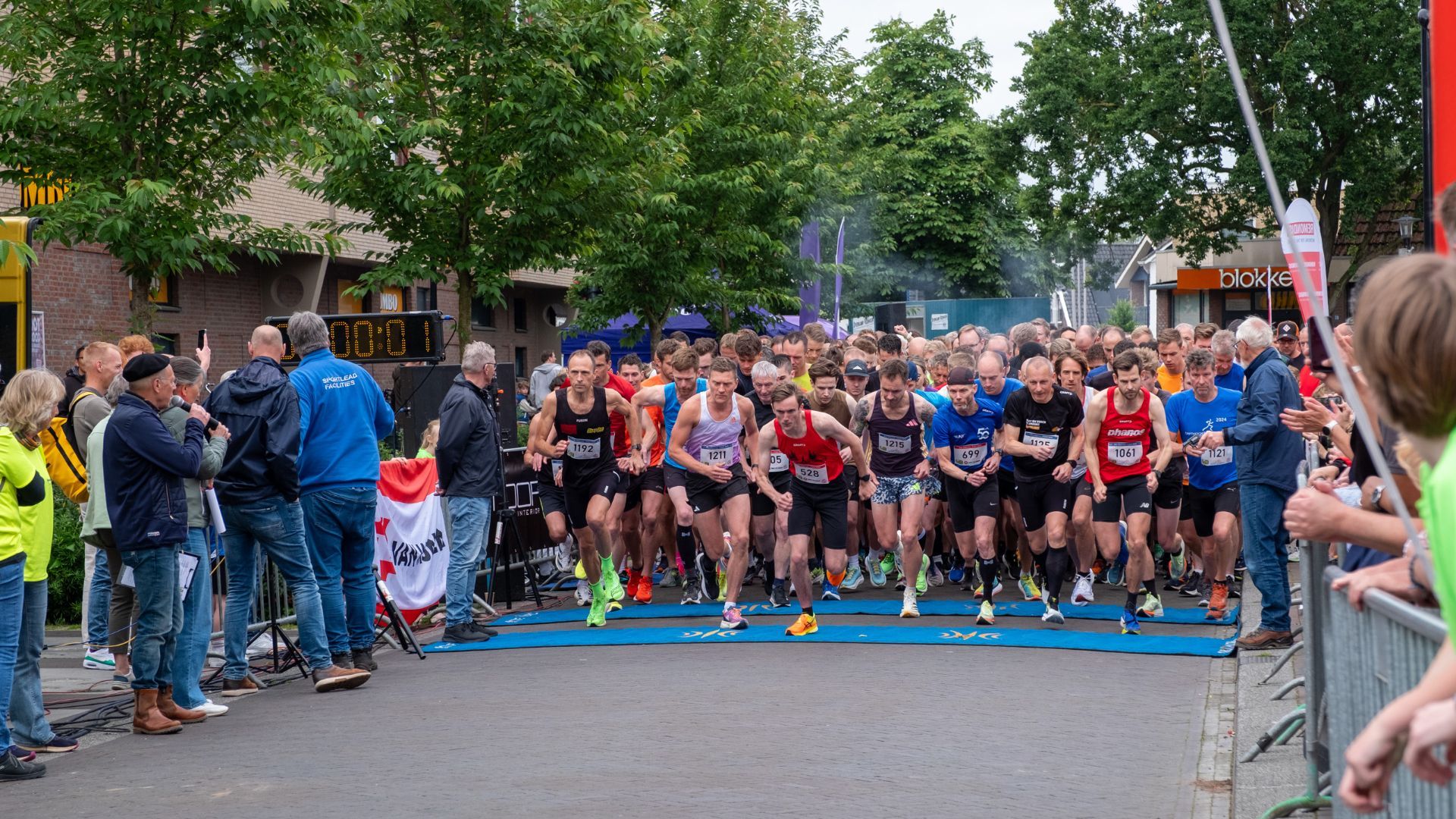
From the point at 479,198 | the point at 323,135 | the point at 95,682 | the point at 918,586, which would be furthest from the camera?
the point at 479,198

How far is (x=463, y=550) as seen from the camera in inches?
442

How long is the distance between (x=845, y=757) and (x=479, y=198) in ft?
37.4

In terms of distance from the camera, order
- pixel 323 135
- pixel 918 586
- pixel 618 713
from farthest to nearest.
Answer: pixel 323 135 < pixel 918 586 < pixel 618 713

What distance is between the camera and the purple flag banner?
26875 mm

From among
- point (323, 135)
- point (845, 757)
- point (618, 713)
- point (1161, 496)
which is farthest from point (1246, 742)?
point (323, 135)

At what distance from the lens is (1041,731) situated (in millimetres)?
7629

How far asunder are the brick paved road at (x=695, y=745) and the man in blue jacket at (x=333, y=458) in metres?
0.74

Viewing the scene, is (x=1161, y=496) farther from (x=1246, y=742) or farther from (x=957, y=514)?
(x=1246, y=742)

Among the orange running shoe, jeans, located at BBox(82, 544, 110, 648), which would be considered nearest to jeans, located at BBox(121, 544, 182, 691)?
jeans, located at BBox(82, 544, 110, 648)

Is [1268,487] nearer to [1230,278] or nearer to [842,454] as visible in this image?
[842,454]

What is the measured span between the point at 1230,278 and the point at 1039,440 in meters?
39.0

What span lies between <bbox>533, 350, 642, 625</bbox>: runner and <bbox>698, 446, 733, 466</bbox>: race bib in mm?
806

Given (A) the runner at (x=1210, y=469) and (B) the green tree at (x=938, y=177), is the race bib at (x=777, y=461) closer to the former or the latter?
(A) the runner at (x=1210, y=469)

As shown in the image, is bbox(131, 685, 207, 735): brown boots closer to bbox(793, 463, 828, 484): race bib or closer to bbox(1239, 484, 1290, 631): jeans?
bbox(793, 463, 828, 484): race bib
